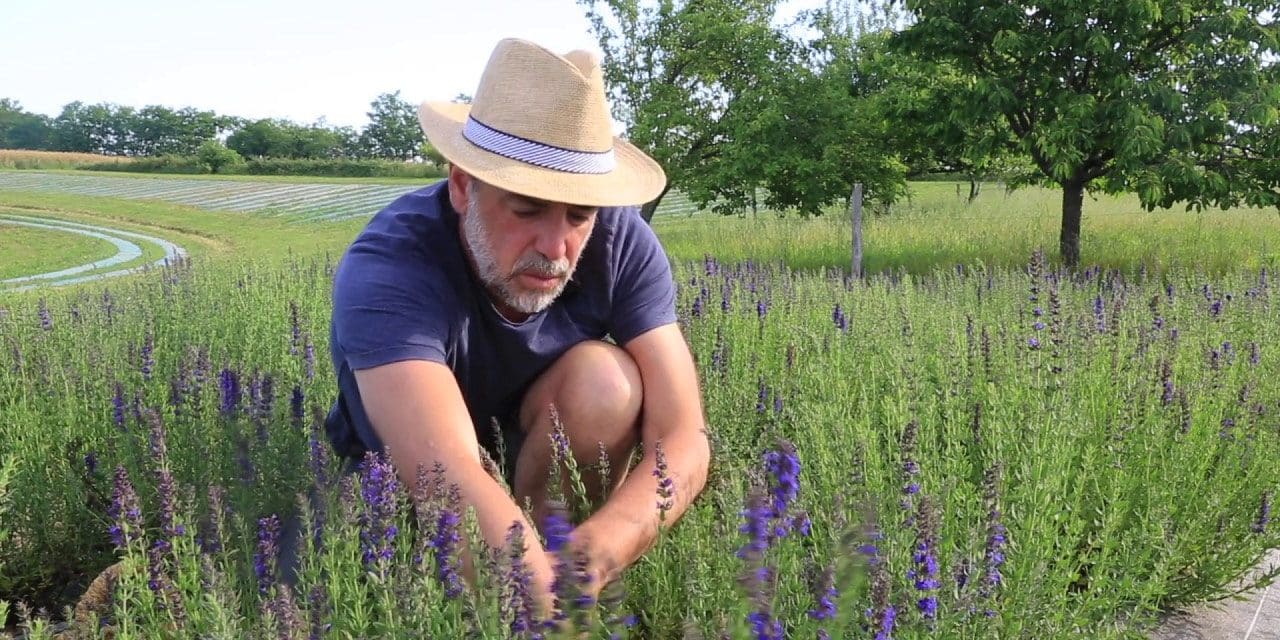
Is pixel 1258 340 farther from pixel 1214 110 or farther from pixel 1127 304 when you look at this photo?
pixel 1214 110

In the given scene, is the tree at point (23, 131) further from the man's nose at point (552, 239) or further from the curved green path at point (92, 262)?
the man's nose at point (552, 239)

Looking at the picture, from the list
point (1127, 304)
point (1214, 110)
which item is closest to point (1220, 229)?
point (1214, 110)

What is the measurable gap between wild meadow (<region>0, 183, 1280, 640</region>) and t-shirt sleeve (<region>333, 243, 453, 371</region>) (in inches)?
12.2

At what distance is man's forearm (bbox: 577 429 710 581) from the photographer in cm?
200

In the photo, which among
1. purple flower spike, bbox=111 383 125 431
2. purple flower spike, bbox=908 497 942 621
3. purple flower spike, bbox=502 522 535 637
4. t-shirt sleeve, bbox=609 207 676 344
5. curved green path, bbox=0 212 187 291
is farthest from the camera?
curved green path, bbox=0 212 187 291

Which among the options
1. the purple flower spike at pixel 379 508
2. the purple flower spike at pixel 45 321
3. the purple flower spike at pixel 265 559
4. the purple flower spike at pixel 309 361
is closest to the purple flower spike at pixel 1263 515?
the purple flower spike at pixel 379 508

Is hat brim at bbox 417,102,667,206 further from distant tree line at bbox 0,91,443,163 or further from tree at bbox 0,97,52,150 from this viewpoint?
tree at bbox 0,97,52,150

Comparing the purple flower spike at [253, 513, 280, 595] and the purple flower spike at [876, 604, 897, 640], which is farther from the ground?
the purple flower spike at [876, 604, 897, 640]

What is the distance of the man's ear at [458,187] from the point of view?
2.50m

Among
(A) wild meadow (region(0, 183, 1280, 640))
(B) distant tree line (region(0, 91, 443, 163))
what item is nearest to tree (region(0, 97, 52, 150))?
(B) distant tree line (region(0, 91, 443, 163))

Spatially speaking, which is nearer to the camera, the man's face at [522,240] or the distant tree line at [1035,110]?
the man's face at [522,240]

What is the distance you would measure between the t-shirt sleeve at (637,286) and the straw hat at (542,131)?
0.33 m

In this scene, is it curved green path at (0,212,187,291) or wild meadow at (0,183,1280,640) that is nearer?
wild meadow at (0,183,1280,640)

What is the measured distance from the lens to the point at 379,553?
175cm
